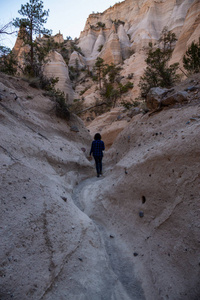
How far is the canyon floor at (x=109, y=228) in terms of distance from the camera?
174 centimetres

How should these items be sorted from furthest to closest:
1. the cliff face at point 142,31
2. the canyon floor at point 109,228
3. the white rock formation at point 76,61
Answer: the white rock formation at point 76,61
the cliff face at point 142,31
the canyon floor at point 109,228

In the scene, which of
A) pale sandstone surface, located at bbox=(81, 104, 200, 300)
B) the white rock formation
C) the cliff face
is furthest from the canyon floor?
the white rock formation

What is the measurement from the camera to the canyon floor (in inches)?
68.4

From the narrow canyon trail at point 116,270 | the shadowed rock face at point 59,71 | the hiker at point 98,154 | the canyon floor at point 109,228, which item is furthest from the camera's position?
the shadowed rock face at point 59,71

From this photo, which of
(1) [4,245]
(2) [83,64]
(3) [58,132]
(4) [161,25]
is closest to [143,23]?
(4) [161,25]

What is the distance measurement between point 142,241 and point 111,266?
1.78ft

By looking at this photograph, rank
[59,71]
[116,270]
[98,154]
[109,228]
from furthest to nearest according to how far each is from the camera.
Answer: [59,71]
[98,154]
[109,228]
[116,270]

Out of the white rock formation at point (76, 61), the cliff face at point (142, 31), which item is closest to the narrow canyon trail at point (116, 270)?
the cliff face at point (142, 31)

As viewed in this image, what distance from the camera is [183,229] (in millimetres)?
2129

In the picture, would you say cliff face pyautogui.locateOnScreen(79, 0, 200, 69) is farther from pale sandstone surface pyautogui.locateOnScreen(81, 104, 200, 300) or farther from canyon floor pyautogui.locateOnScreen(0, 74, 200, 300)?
canyon floor pyautogui.locateOnScreen(0, 74, 200, 300)

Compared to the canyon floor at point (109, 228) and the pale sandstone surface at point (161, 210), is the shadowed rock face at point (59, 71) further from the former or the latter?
the pale sandstone surface at point (161, 210)

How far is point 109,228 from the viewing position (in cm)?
301

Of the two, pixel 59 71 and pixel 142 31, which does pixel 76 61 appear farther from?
pixel 142 31

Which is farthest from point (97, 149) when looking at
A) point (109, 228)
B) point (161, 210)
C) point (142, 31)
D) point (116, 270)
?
point (142, 31)
